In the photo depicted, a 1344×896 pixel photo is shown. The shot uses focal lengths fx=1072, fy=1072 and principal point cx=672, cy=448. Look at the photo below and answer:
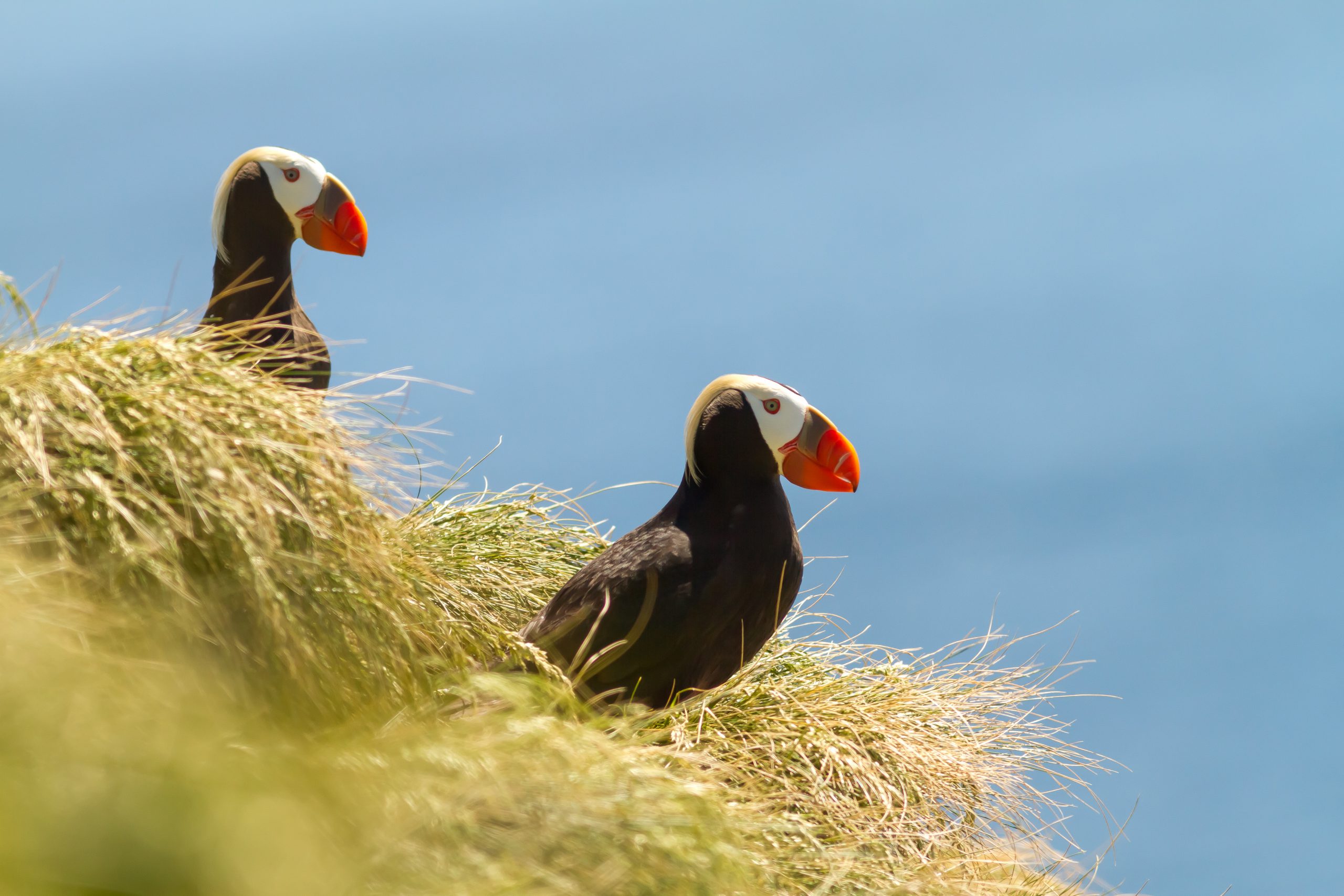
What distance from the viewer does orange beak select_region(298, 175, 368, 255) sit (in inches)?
181

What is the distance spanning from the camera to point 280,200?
4.55 meters

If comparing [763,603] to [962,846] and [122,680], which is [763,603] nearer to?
[962,846]

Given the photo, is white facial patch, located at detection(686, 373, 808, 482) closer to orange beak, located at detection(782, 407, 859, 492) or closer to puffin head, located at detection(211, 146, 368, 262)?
orange beak, located at detection(782, 407, 859, 492)

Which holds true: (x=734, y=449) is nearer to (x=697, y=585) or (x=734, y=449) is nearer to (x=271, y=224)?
(x=697, y=585)

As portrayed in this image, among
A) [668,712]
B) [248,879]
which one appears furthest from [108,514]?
[668,712]

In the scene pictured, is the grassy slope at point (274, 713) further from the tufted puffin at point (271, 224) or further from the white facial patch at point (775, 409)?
the tufted puffin at point (271, 224)

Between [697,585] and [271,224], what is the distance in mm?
2468

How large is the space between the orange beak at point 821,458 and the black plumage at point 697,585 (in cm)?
8

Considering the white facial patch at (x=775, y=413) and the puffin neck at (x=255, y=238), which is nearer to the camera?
the white facial patch at (x=775, y=413)

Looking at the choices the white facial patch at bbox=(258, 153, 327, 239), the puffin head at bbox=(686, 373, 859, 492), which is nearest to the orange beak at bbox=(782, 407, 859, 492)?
the puffin head at bbox=(686, 373, 859, 492)

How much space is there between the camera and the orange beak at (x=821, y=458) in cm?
376

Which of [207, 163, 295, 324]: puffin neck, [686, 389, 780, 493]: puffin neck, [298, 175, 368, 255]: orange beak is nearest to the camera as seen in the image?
[686, 389, 780, 493]: puffin neck

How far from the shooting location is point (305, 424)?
117 inches

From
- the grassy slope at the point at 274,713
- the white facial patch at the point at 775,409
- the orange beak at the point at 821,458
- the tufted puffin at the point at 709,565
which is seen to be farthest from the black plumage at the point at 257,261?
the orange beak at the point at 821,458
